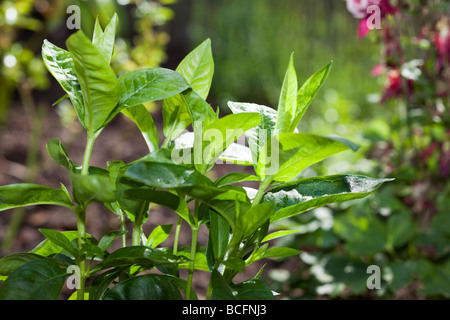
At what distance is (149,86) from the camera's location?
0.49 meters

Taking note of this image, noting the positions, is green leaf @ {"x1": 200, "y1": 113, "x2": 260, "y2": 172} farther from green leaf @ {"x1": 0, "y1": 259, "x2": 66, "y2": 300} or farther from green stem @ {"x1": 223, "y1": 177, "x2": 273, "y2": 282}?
green leaf @ {"x1": 0, "y1": 259, "x2": 66, "y2": 300}

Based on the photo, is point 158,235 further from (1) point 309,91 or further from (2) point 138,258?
(1) point 309,91

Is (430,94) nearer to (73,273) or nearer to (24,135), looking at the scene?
(73,273)

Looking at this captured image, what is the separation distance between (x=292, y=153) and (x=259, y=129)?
0.07 meters

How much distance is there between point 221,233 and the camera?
0.50 m

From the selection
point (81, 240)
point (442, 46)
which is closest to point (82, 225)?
point (81, 240)

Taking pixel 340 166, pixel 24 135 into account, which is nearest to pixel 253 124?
pixel 340 166

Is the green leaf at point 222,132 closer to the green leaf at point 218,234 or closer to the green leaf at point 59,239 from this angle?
the green leaf at point 218,234

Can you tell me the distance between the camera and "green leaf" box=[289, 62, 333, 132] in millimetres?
478

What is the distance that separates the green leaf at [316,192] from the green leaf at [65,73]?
24 centimetres

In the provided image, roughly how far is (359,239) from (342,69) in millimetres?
2559

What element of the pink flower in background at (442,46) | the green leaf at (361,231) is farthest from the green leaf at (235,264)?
the pink flower in background at (442,46)
